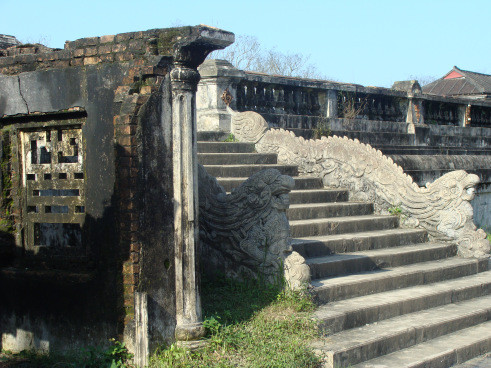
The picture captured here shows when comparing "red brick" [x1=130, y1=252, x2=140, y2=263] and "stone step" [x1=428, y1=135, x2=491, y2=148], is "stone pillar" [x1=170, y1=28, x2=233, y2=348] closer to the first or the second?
"red brick" [x1=130, y1=252, x2=140, y2=263]

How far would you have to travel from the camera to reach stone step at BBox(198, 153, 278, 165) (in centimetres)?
908

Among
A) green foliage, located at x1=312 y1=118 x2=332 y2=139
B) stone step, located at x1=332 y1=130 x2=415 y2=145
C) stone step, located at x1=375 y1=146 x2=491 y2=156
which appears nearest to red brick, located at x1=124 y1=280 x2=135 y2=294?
green foliage, located at x1=312 y1=118 x2=332 y2=139

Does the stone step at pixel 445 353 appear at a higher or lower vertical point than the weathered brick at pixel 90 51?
lower

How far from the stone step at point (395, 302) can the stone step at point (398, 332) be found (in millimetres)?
69

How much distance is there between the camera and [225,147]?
982 centimetres

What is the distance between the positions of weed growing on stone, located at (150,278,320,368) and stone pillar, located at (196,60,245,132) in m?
4.17

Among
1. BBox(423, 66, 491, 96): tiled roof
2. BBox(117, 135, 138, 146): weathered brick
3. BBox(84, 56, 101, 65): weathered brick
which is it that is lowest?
BBox(117, 135, 138, 146): weathered brick

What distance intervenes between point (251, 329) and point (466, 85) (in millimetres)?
20078

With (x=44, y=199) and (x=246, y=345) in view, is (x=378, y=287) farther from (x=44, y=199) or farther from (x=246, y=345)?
(x=44, y=199)

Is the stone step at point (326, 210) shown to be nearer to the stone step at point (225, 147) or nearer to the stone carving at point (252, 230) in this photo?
the stone step at point (225, 147)

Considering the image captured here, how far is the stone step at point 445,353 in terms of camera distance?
19.4 ft

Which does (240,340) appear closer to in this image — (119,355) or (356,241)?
(119,355)

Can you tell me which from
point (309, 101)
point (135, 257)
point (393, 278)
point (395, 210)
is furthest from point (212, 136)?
point (135, 257)

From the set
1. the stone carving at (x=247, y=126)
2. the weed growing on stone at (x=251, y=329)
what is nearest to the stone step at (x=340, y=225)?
the weed growing on stone at (x=251, y=329)
